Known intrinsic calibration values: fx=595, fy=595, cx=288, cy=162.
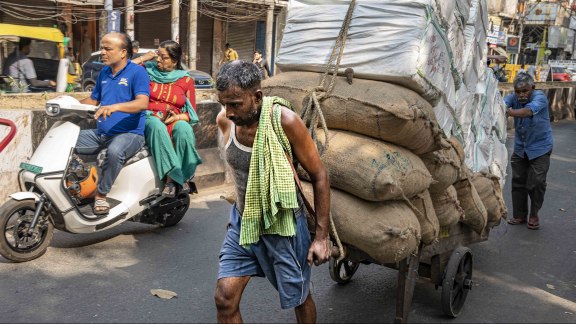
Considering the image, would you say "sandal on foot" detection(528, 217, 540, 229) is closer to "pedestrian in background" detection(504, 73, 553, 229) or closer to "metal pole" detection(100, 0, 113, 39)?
"pedestrian in background" detection(504, 73, 553, 229)

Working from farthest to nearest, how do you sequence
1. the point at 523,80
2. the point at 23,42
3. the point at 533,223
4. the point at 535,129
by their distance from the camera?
the point at 23,42 → the point at 533,223 → the point at 535,129 → the point at 523,80

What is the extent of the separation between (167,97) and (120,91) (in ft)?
2.48

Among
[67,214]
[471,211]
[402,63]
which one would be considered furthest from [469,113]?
[67,214]

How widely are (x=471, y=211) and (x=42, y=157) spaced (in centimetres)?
336

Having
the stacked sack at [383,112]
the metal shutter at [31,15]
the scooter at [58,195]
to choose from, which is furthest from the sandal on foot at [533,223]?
the metal shutter at [31,15]

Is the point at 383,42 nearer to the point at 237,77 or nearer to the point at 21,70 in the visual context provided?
the point at 237,77

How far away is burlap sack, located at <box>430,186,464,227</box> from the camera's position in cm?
382

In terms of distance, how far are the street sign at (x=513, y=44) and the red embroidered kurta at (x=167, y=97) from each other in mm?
39812

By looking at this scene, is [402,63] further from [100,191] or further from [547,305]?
[100,191]

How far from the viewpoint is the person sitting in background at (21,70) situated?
10.5 metres

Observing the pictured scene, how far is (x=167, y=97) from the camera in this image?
225 inches

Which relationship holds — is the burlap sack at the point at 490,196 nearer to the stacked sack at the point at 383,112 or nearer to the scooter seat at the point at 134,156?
the stacked sack at the point at 383,112

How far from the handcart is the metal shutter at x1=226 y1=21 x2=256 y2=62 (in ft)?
79.3

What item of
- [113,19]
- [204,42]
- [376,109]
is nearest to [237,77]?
[376,109]
